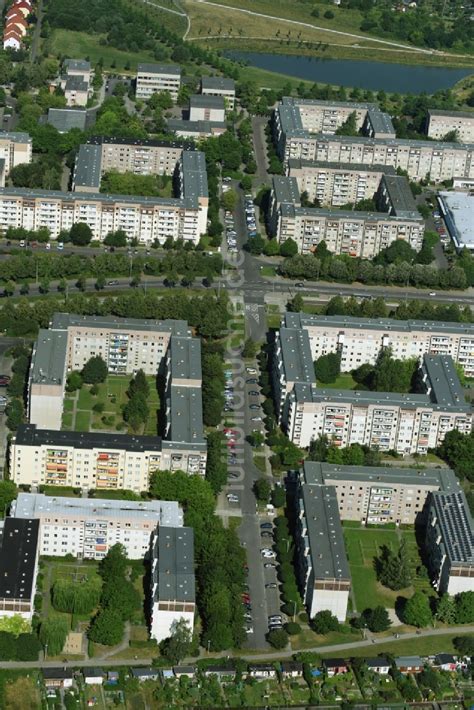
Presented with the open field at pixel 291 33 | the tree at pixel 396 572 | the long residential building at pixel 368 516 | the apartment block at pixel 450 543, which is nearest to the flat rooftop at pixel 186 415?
the long residential building at pixel 368 516

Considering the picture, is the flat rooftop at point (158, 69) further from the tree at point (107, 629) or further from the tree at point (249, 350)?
the tree at point (107, 629)

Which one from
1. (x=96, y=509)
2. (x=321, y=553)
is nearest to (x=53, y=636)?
(x=96, y=509)

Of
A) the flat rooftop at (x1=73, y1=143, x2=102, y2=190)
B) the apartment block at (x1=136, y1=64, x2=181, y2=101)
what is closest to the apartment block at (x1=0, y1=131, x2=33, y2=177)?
the flat rooftop at (x1=73, y1=143, x2=102, y2=190)

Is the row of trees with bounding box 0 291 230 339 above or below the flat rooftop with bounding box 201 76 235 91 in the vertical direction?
above

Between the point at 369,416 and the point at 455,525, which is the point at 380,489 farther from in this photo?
the point at 369,416

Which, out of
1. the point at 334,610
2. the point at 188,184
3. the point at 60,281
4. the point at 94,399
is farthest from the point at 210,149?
the point at 334,610

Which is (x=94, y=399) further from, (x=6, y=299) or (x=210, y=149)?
(x=210, y=149)

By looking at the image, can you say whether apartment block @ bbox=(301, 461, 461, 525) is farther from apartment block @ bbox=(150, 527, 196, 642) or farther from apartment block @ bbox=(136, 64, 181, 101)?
apartment block @ bbox=(136, 64, 181, 101)
